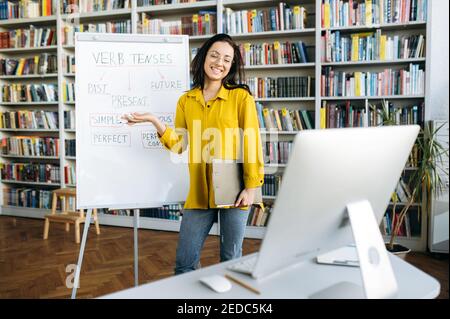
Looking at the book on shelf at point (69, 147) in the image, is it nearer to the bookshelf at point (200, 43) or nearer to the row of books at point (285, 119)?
the bookshelf at point (200, 43)

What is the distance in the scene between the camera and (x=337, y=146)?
3.19ft

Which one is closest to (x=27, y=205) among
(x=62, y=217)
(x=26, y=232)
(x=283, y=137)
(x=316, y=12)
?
(x=26, y=232)

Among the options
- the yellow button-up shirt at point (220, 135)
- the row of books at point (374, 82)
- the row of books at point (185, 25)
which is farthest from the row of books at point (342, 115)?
the yellow button-up shirt at point (220, 135)

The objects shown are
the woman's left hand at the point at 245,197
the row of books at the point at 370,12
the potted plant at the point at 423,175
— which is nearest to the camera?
the woman's left hand at the point at 245,197

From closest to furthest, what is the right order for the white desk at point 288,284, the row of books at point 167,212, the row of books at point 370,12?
the white desk at point 288,284
the row of books at point 370,12
the row of books at point 167,212

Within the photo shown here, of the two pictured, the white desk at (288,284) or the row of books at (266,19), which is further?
the row of books at (266,19)

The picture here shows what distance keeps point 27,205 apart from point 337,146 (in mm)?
5030

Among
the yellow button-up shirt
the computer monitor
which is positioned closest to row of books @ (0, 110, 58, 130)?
the yellow button-up shirt

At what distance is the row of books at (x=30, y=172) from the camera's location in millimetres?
5055

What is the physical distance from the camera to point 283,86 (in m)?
4.18

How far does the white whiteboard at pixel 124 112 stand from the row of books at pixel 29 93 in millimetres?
2905

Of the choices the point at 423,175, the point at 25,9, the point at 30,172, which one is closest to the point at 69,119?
the point at 30,172

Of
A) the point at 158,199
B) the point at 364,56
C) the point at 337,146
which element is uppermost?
the point at 364,56

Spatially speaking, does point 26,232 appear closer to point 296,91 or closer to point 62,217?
point 62,217
